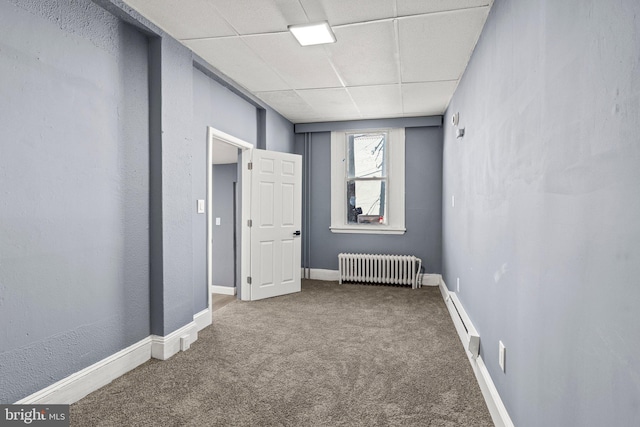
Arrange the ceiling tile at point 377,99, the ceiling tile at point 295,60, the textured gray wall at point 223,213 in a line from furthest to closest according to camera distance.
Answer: the textured gray wall at point 223,213 → the ceiling tile at point 377,99 → the ceiling tile at point 295,60

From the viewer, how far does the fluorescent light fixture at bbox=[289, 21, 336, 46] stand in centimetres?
252

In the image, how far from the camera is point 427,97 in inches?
167

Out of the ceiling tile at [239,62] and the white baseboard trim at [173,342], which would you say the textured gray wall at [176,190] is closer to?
the white baseboard trim at [173,342]

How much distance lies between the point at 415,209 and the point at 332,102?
84.1 inches

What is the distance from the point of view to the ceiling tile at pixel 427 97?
12.6 feet

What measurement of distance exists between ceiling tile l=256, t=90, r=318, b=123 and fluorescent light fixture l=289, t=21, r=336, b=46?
1321mm

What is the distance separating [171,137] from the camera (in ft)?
9.05

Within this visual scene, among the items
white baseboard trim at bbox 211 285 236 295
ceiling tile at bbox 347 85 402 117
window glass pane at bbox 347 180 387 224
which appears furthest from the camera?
window glass pane at bbox 347 180 387 224

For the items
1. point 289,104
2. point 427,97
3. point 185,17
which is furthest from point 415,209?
point 185,17

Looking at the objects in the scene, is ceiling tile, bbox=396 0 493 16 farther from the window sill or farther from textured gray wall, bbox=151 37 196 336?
the window sill

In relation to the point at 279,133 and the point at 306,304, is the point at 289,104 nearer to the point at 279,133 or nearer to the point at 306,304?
the point at 279,133

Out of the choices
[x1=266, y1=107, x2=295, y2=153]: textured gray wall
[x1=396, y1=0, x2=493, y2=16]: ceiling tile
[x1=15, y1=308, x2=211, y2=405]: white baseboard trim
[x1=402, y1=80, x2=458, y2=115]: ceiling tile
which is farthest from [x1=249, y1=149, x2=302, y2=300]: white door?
[x1=396, y1=0, x2=493, y2=16]: ceiling tile

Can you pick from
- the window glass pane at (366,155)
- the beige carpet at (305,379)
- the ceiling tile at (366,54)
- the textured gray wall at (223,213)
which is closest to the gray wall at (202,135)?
the beige carpet at (305,379)

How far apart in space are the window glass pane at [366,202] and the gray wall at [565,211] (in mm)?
3277
